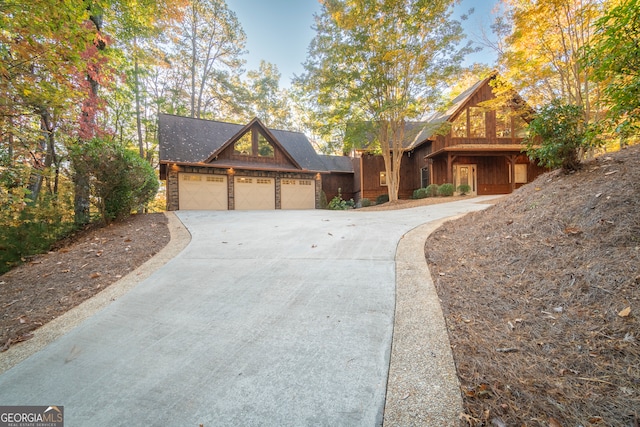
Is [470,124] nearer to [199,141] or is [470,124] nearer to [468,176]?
[468,176]

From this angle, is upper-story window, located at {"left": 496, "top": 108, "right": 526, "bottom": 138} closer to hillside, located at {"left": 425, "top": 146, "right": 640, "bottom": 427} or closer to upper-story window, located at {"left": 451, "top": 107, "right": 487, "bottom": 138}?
upper-story window, located at {"left": 451, "top": 107, "right": 487, "bottom": 138}

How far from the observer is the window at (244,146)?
1371 cm

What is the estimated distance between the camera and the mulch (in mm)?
2693

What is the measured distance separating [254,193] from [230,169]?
1.73 meters

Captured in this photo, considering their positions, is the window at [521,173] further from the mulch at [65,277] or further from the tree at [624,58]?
the mulch at [65,277]

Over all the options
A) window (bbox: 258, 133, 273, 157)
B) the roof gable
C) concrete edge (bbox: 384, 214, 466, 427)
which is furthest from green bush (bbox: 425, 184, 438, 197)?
concrete edge (bbox: 384, 214, 466, 427)

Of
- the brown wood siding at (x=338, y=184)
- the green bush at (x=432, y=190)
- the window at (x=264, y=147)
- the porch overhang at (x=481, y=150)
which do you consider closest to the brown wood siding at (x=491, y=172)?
the porch overhang at (x=481, y=150)

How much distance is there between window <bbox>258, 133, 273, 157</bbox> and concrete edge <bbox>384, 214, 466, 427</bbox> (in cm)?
1273

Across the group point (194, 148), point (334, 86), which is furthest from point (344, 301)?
point (194, 148)

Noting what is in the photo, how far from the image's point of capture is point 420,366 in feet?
5.56

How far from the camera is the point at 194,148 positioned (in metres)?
13.4

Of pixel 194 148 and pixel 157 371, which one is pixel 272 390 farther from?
pixel 194 148

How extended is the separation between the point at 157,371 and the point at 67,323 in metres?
1.47

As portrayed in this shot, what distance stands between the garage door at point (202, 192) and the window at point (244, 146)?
5.28 feet
